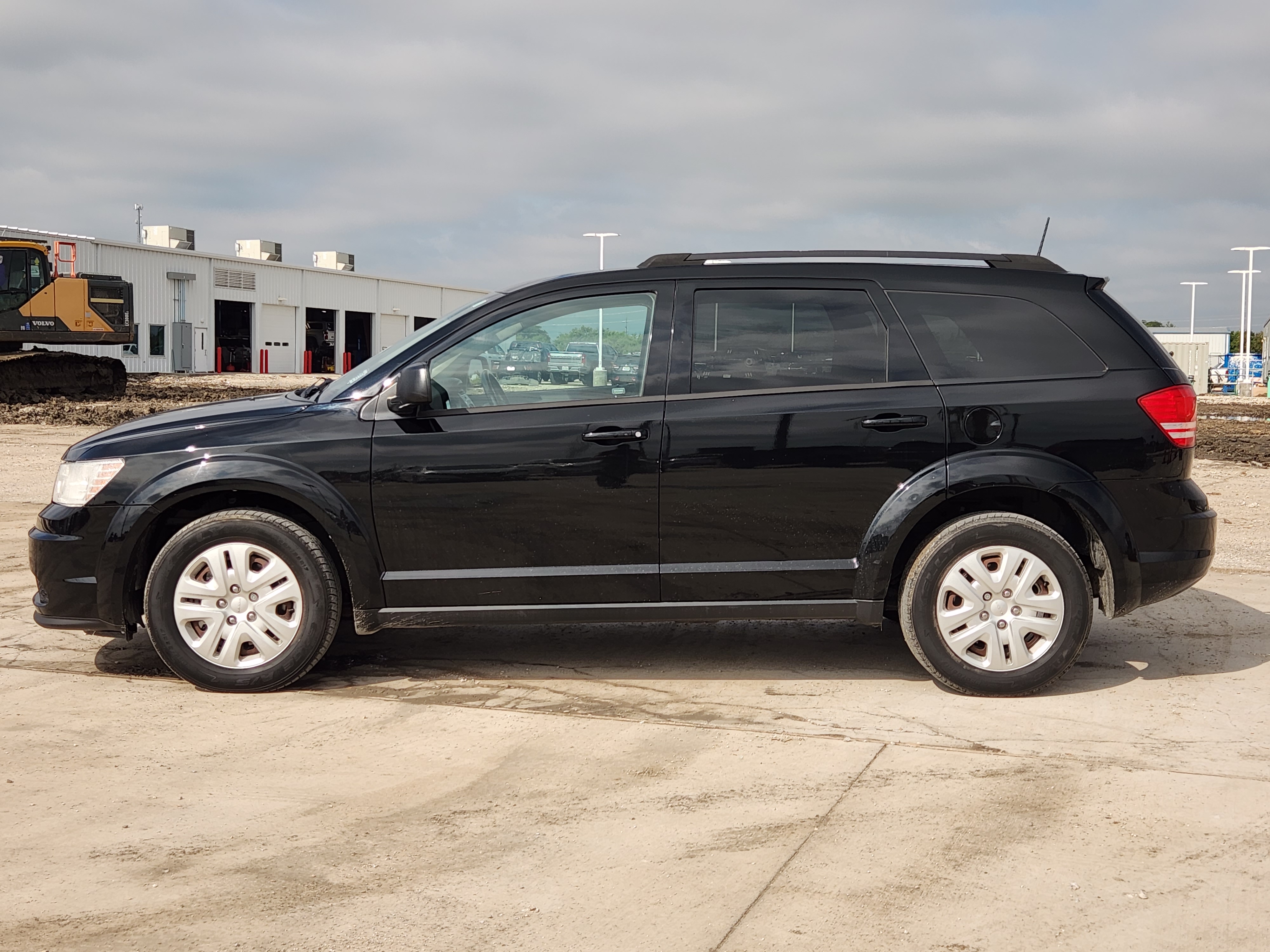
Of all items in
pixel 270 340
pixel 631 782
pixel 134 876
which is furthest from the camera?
pixel 270 340

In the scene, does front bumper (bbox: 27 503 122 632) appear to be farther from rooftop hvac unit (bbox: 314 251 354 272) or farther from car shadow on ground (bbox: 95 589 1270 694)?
rooftop hvac unit (bbox: 314 251 354 272)

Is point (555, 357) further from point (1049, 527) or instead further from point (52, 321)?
point (52, 321)

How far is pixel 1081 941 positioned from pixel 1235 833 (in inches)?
40.2

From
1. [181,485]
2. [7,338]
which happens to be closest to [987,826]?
[181,485]

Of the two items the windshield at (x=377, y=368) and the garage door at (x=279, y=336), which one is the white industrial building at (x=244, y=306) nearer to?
the garage door at (x=279, y=336)

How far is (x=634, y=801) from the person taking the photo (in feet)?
13.4

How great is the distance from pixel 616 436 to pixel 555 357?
478 millimetres

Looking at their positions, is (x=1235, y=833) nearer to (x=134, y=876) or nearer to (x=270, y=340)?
(x=134, y=876)

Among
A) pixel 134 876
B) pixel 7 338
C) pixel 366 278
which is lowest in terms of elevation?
pixel 134 876

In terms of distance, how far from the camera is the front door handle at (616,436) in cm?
535

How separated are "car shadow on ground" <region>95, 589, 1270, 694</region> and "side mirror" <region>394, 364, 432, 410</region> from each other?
1.28 meters

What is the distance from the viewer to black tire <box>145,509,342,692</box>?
17.5 ft

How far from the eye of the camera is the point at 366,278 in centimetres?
6731

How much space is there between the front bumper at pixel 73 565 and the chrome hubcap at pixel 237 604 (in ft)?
1.24
